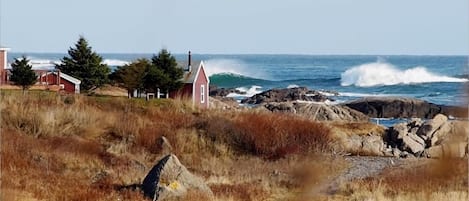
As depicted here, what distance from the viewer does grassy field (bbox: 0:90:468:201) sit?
40.5ft

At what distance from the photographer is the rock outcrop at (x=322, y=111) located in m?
41.9

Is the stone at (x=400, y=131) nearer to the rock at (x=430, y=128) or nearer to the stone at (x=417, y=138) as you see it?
the stone at (x=417, y=138)

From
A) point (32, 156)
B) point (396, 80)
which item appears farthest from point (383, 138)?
point (396, 80)

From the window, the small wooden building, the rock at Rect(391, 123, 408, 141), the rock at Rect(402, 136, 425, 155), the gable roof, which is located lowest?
the rock at Rect(402, 136, 425, 155)

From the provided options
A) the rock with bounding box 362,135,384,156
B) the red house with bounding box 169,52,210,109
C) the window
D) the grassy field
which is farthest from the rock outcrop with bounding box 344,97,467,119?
the grassy field

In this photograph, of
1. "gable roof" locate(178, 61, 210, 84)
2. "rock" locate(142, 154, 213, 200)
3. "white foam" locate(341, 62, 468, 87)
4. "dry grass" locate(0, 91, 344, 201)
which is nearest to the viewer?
"rock" locate(142, 154, 213, 200)

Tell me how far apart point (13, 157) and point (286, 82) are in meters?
70.4

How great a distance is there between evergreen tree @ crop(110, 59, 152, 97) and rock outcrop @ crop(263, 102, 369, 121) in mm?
10622

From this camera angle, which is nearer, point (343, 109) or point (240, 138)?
point (240, 138)

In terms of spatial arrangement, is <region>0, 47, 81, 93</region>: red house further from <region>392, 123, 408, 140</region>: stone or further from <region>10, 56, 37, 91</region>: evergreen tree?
<region>392, 123, 408, 140</region>: stone

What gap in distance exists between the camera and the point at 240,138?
23.1 metres

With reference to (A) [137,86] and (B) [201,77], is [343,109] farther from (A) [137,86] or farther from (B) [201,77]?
(A) [137,86]

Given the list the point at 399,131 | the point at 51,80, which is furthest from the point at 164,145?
the point at 51,80

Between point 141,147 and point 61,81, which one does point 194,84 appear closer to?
point 61,81
